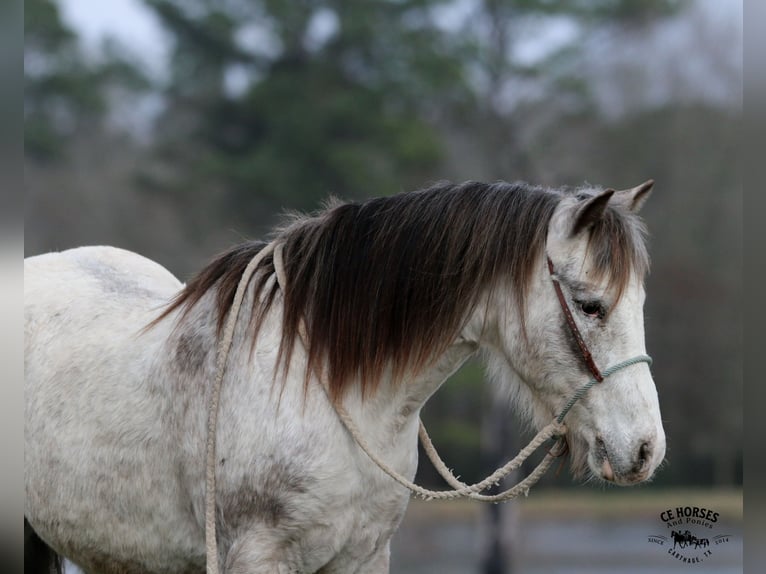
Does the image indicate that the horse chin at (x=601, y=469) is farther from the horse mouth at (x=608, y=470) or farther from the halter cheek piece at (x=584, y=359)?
the halter cheek piece at (x=584, y=359)

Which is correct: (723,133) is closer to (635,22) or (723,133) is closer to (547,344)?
(635,22)

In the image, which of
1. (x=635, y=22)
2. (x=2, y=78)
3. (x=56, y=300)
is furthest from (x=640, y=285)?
(x=635, y=22)

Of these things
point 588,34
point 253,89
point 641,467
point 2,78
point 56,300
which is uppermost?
point 588,34

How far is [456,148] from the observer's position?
16.1 meters

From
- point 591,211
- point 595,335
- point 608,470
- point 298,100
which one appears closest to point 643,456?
point 608,470

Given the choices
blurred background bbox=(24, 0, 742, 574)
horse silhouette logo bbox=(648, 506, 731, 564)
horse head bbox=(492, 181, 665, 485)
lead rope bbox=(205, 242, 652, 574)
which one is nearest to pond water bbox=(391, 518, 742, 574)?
blurred background bbox=(24, 0, 742, 574)

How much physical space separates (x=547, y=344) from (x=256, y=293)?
109 cm

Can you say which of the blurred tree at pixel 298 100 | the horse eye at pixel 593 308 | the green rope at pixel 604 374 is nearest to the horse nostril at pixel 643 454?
the green rope at pixel 604 374

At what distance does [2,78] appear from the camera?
1.62 metres

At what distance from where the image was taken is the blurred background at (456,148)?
14.8 m

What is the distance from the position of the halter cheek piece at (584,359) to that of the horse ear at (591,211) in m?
0.15

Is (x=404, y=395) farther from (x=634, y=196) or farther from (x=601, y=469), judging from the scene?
(x=634, y=196)

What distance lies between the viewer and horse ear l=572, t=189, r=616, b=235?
9.83ft

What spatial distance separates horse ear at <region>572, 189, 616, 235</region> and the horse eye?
0.80 feet
